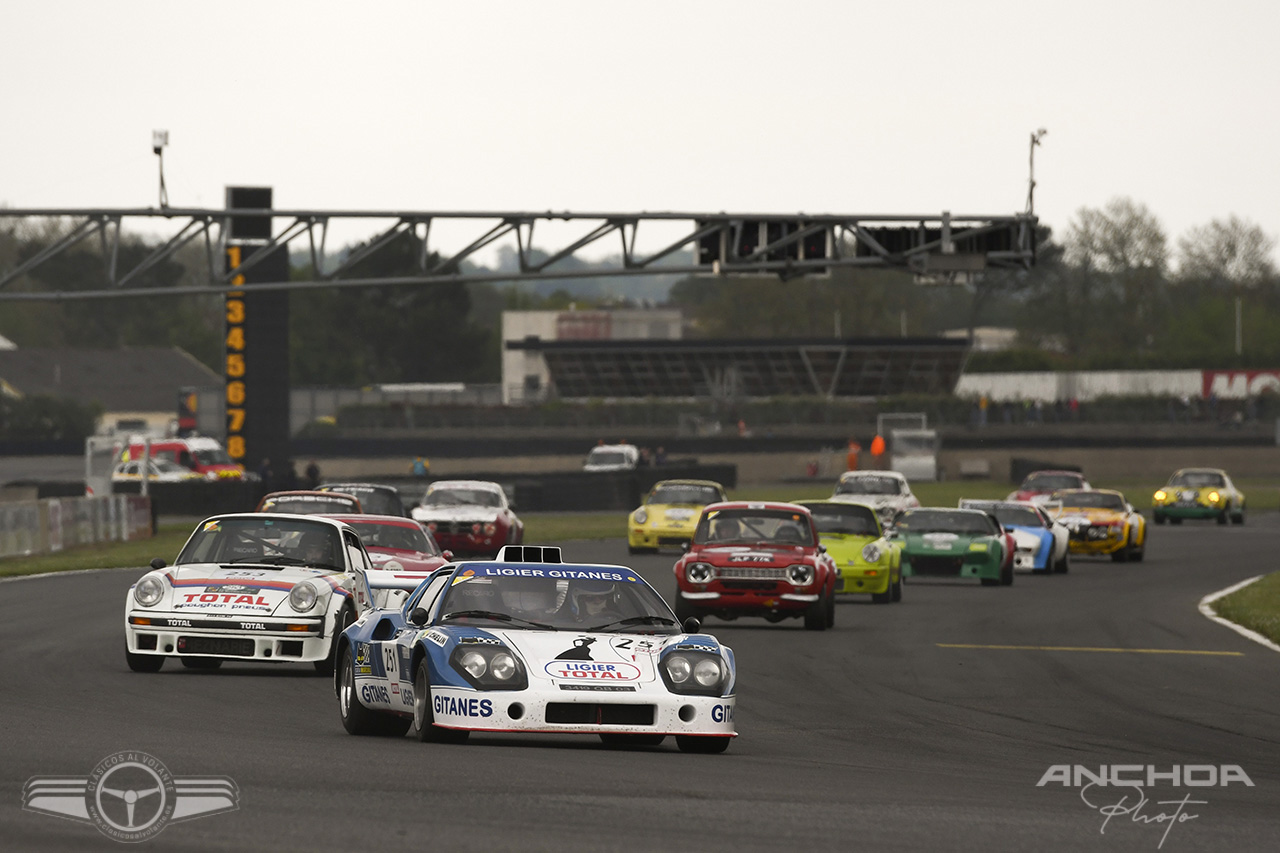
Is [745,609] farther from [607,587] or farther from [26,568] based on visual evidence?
[26,568]

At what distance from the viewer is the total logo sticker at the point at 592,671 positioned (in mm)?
9797

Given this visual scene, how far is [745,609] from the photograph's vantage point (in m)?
19.7

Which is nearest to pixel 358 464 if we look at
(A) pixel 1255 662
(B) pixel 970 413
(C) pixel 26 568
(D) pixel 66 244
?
(B) pixel 970 413

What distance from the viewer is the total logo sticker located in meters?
9.80

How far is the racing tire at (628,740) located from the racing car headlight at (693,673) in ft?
0.94

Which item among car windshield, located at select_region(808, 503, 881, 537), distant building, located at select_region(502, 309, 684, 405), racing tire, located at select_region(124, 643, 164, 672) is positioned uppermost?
distant building, located at select_region(502, 309, 684, 405)

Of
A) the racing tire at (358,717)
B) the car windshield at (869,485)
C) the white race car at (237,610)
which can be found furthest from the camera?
the car windshield at (869,485)

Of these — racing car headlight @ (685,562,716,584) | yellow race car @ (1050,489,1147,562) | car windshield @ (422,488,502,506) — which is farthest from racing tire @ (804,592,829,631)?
yellow race car @ (1050,489,1147,562)

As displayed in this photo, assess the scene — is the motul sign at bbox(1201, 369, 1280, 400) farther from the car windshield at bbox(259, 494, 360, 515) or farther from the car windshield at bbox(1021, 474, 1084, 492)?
the car windshield at bbox(259, 494, 360, 515)

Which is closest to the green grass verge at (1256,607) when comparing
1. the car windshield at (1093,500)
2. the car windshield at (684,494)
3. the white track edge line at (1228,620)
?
the white track edge line at (1228,620)

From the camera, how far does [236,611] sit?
1405cm

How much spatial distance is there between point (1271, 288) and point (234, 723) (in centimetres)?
12498

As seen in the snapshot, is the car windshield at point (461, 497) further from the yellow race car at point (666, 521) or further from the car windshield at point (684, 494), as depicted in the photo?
the car windshield at point (684, 494)

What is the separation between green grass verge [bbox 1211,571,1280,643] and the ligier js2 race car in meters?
10.1
